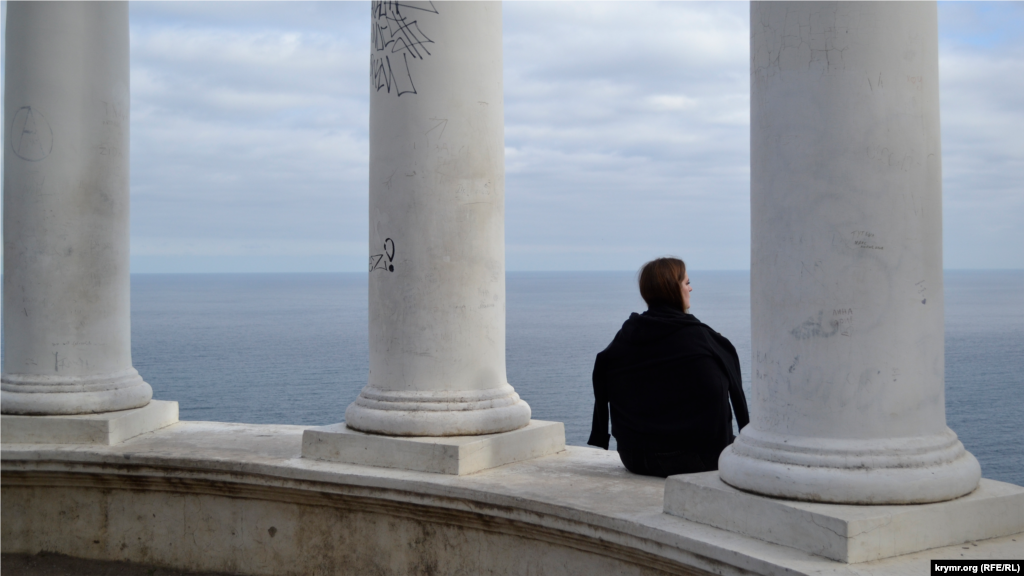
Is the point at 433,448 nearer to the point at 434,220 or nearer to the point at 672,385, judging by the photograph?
the point at 434,220

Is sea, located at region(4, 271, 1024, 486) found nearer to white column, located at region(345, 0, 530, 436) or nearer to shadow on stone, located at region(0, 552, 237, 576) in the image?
shadow on stone, located at region(0, 552, 237, 576)

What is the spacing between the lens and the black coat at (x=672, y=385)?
12.0 metres

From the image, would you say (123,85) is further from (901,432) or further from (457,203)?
(901,432)

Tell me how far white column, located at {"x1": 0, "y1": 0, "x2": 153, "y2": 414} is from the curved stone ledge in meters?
1.57

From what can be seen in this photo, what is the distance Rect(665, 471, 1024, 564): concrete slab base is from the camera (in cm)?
802

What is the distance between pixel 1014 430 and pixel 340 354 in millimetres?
109699

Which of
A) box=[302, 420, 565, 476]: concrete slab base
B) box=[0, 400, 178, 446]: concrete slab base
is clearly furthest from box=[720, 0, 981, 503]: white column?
box=[0, 400, 178, 446]: concrete slab base

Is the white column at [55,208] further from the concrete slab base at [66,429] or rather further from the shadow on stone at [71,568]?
the shadow on stone at [71,568]

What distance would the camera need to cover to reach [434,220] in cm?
1293

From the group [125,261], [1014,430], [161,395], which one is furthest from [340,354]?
[125,261]

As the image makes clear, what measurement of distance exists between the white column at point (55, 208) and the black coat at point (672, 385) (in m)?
8.49

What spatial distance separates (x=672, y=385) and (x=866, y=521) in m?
4.37

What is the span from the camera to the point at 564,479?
39.1ft

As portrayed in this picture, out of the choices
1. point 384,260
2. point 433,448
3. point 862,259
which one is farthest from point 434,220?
point 862,259
